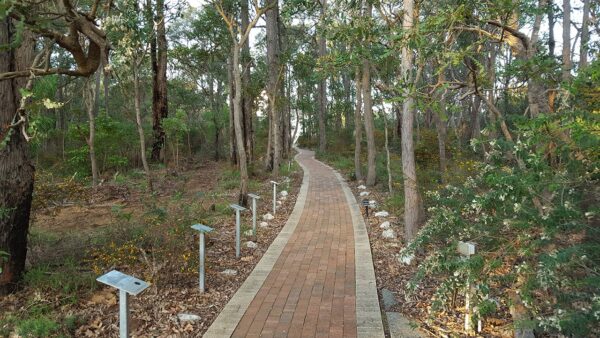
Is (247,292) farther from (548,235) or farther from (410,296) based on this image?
(548,235)

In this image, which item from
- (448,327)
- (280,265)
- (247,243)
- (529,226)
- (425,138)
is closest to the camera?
(529,226)

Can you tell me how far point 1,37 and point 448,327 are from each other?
5987 mm

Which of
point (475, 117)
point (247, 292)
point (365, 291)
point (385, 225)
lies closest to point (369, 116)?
point (475, 117)

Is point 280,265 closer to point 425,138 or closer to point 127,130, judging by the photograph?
point 127,130

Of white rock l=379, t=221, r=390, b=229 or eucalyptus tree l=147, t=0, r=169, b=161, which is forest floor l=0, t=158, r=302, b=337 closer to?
white rock l=379, t=221, r=390, b=229

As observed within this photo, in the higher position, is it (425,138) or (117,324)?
(425,138)

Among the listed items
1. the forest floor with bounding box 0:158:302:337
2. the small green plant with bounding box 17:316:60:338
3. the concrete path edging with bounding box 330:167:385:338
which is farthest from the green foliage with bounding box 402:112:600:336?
the small green plant with bounding box 17:316:60:338

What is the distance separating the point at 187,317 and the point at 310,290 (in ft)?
5.14

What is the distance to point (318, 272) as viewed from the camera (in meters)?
5.99

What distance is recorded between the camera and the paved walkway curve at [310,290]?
169 inches

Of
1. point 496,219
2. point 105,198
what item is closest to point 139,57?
point 105,198

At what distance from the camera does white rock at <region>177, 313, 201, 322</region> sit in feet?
14.8

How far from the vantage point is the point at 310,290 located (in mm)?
5289

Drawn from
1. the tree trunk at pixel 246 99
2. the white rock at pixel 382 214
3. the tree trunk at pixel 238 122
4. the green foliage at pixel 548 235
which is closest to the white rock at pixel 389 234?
the white rock at pixel 382 214
